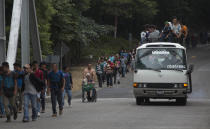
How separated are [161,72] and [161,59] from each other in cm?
63

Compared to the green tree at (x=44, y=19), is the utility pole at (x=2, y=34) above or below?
below

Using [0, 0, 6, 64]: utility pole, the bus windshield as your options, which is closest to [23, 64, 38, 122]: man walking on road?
[0, 0, 6, 64]: utility pole

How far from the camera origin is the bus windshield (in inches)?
929

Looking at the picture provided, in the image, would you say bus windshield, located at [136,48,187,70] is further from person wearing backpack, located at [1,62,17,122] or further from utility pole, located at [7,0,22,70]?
person wearing backpack, located at [1,62,17,122]

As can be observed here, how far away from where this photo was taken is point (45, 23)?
41.6 metres

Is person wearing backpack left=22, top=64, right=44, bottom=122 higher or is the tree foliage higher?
the tree foliage

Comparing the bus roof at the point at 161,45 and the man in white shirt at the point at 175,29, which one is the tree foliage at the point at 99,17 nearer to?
the man in white shirt at the point at 175,29

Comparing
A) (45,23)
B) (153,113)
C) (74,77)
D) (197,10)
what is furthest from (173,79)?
(197,10)

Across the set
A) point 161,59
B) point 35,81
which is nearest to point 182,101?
point 161,59

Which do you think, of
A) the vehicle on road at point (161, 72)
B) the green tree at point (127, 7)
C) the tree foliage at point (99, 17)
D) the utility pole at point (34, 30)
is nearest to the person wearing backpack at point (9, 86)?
the vehicle on road at point (161, 72)

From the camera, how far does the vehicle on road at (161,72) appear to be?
76.1 feet

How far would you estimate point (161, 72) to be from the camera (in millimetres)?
23312

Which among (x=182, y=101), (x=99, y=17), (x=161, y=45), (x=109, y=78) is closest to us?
(x=161, y=45)

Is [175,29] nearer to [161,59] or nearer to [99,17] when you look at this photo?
[161,59]
